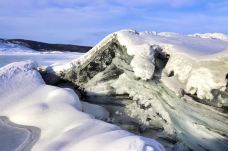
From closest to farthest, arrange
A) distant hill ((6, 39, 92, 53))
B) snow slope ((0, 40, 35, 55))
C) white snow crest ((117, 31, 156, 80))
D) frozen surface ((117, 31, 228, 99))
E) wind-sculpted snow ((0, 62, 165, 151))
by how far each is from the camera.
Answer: wind-sculpted snow ((0, 62, 165, 151)), frozen surface ((117, 31, 228, 99)), white snow crest ((117, 31, 156, 80)), snow slope ((0, 40, 35, 55)), distant hill ((6, 39, 92, 53))

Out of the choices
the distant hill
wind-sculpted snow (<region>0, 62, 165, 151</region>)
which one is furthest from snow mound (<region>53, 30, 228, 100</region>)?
the distant hill

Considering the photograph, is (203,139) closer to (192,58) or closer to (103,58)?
(192,58)

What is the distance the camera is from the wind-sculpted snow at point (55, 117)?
10.8 feet

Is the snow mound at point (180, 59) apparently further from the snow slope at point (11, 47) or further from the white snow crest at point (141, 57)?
the snow slope at point (11, 47)

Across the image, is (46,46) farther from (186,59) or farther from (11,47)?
(186,59)

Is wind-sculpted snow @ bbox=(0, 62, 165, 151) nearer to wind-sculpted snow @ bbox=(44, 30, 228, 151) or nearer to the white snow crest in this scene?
wind-sculpted snow @ bbox=(44, 30, 228, 151)

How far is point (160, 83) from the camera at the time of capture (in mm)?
4664

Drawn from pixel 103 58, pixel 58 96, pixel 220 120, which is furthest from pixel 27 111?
pixel 220 120

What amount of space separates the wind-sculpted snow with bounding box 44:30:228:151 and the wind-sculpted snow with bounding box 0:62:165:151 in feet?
0.97

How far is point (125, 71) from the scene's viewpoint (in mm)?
5133

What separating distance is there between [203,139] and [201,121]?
0.53 ft

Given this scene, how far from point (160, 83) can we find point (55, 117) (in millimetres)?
1122

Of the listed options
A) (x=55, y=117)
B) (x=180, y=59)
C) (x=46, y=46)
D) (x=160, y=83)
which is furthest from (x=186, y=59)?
(x=46, y=46)

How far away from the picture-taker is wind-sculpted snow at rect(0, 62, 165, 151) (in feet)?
10.8
